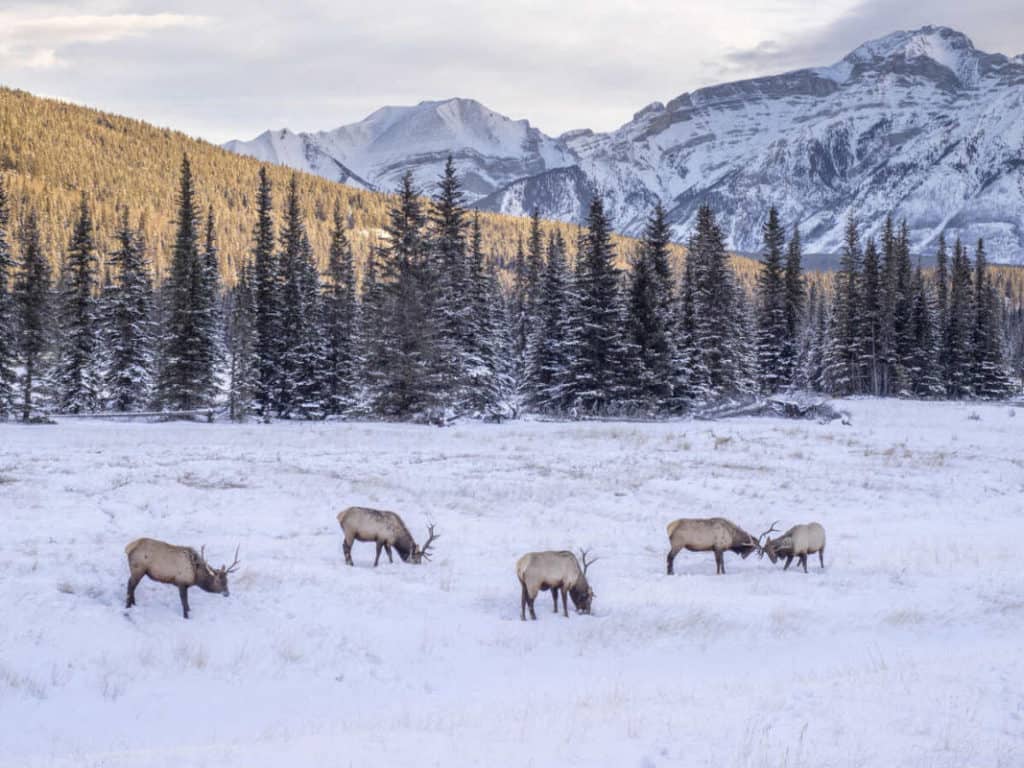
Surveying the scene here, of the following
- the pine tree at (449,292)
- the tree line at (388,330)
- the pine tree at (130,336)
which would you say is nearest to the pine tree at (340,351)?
the tree line at (388,330)

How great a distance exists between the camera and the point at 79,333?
158ft

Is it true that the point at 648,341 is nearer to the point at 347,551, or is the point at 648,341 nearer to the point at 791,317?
the point at 791,317

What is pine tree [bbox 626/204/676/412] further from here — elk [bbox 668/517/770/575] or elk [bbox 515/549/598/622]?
elk [bbox 515/549/598/622]

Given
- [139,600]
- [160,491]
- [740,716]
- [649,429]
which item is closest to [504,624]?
[740,716]

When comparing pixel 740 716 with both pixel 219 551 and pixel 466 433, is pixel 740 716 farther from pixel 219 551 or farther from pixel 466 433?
pixel 466 433

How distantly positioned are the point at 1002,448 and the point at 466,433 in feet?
68.5

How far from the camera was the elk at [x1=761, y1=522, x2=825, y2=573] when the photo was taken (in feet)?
50.8

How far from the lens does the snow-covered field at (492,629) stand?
24.2ft

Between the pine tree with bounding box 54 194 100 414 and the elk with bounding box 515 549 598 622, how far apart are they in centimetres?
4407

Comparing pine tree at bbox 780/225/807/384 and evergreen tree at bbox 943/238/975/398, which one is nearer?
pine tree at bbox 780/225/807/384

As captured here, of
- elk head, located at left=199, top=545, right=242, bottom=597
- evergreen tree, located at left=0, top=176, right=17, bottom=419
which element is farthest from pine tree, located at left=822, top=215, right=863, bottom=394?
elk head, located at left=199, top=545, right=242, bottom=597

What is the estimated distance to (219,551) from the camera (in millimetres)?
13977

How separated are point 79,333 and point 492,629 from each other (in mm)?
45272

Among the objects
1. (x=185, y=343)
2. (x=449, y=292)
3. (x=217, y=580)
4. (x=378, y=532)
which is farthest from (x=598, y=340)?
(x=217, y=580)
